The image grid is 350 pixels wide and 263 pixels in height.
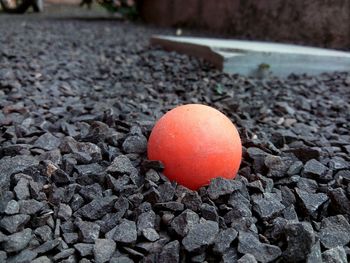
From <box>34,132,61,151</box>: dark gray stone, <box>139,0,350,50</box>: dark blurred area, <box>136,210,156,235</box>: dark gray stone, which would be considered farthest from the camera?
<box>139,0,350,50</box>: dark blurred area

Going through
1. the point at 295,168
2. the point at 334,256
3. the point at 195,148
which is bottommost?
the point at 334,256

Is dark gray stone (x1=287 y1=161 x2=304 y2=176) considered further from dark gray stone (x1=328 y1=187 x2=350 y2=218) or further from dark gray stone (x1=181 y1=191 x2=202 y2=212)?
dark gray stone (x1=181 y1=191 x2=202 y2=212)

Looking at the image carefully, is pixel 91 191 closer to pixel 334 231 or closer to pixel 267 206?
pixel 267 206

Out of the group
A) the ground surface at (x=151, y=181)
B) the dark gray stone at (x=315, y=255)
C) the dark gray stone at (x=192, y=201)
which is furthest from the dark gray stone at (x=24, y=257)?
the dark gray stone at (x=315, y=255)

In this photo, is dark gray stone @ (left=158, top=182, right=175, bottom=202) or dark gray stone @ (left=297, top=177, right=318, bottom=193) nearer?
dark gray stone @ (left=158, top=182, right=175, bottom=202)

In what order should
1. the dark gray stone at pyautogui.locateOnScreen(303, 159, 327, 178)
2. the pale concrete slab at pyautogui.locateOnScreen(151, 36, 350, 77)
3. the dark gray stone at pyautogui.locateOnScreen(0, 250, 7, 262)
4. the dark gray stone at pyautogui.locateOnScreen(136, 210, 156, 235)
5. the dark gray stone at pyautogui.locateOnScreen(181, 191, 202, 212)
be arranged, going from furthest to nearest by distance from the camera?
the pale concrete slab at pyautogui.locateOnScreen(151, 36, 350, 77) → the dark gray stone at pyautogui.locateOnScreen(303, 159, 327, 178) → the dark gray stone at pyautogui.locateOnScreen(181, 191, 202, 212) → the dark gray stone at pyautogui.locateOnScreen(136, 210, 156, 235) → the dark gray stone at pyautogui.locateOnScreen(0, 250, 7, 262)

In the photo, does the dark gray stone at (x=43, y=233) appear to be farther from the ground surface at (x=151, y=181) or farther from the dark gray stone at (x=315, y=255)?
the dark gray stone at (x=315, y=255)

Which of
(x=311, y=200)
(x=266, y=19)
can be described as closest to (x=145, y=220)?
(x=311, y=200)

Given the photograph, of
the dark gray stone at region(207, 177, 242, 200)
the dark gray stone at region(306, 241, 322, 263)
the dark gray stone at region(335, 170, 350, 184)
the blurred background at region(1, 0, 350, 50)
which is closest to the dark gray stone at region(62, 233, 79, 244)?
the dark gray stone at region(207, 177, 242, 200)
